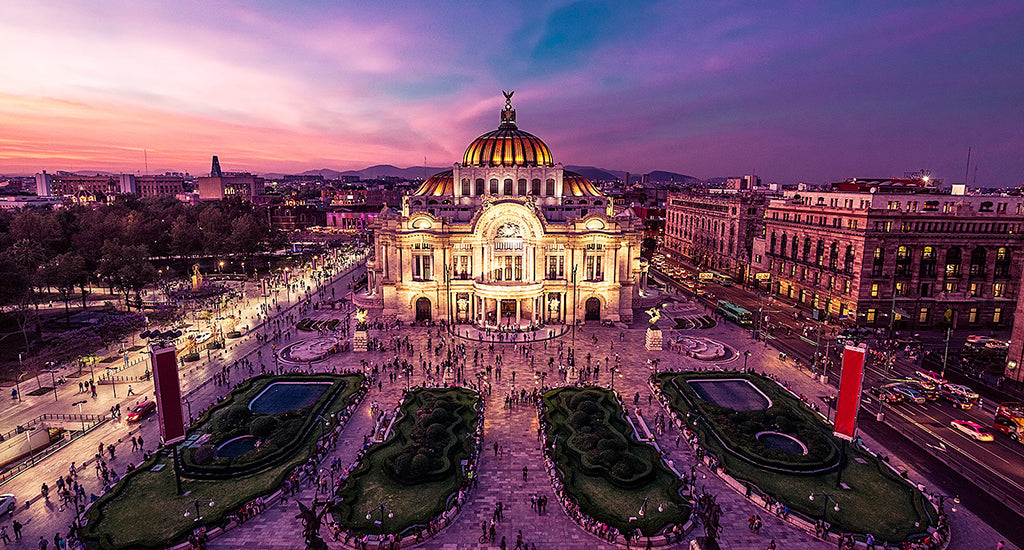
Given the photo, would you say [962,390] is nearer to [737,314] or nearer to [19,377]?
[737,314]

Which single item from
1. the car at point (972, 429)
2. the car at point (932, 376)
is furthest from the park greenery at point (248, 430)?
the car at point (932, 376)

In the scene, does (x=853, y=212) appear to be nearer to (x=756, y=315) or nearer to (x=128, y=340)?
(x=756, y=315)

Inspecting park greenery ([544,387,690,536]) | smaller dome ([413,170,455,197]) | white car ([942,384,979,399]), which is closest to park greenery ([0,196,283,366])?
smaller dome ([413,170,455,197])

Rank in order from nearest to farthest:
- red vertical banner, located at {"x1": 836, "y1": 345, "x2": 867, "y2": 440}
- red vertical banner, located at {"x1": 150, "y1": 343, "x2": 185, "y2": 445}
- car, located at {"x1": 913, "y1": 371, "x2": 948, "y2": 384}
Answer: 1. red vertical banner, located at {"x1": 836, "y1": 345, "x2": 867, "y2": 440}
2. red vertical banner, located at {"x1": 150, "y1": 343, "x2": 185, "y2": 445}
3. car, located at {"x1": 913, "y1": 371, "x2": 948, "y2": 384}

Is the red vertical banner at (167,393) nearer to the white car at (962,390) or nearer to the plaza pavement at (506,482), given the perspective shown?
the plaza pavement at (506,482)

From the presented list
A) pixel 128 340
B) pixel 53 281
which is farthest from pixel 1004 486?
pixel 53 281

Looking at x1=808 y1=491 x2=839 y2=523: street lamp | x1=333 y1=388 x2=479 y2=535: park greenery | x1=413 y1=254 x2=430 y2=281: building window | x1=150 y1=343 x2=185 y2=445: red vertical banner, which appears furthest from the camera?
x1=413 y1=254 x2=430 y2=281: building window

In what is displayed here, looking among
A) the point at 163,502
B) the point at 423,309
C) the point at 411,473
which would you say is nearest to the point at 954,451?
the point at 411,473

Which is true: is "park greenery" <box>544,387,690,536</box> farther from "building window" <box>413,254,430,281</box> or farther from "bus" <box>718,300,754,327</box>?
"bus" <box>718,300,754,327</box>
